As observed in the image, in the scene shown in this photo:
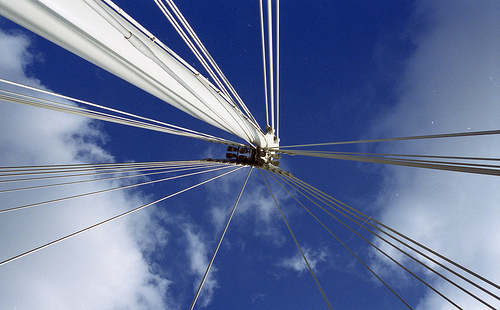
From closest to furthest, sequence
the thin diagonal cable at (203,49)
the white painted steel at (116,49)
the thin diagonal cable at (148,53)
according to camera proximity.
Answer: the white painted steel at (116,49), the thin diagonal cable at (148,53), the thin diagonal cable at (203,49)

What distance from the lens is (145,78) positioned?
4.54 meters

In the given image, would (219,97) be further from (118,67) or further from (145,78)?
(118,67)

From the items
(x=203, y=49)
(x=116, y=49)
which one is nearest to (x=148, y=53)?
(x=116, y=49)

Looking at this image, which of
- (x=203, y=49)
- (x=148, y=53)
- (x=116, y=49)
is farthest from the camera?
(x=203, y=49)

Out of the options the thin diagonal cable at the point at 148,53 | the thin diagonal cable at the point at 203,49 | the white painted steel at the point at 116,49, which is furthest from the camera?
the thin diagonal cable at the point at 203,49

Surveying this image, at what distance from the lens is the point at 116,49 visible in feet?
12.0

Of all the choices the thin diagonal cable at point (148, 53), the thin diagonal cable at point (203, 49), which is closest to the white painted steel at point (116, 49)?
the thin diagonal cable at point (148, 53)

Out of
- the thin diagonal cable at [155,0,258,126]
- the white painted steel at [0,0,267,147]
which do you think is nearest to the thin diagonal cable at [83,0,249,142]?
the white painted steel at [0,0,267,147]

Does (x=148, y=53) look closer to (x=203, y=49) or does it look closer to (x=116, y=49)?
(x=116, y=49)

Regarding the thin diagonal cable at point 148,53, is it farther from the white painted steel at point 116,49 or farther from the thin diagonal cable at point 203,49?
the thin diagonal cable at point 203,49

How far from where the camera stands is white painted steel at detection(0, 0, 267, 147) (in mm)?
2770

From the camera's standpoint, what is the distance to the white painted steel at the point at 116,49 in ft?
9.09

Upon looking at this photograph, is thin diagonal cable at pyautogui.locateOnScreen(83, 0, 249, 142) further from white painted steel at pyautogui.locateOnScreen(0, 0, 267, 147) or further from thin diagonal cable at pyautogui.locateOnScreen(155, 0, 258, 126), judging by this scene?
thin diagonal cable at pyautogui.locateOnScreen(155, 0, 258, 126)

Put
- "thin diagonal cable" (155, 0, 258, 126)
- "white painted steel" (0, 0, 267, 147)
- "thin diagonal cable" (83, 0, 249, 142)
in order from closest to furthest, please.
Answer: "white painted steel" (0, 0, 267, 147) → "thin diagonal cable" (83, 0, 249, 142) → "thin diagonal cable" (155, 0, 258, 126)
